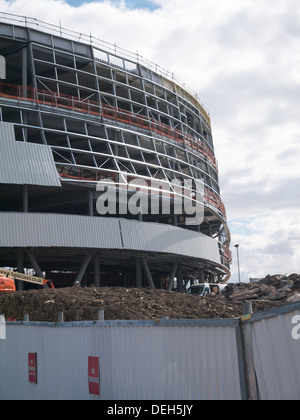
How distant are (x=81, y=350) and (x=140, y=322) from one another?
2.39 meters

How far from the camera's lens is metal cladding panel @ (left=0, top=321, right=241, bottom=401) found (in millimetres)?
7852

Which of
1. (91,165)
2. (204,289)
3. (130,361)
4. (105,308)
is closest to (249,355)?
(130,361)

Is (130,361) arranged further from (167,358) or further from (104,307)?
(104,307)

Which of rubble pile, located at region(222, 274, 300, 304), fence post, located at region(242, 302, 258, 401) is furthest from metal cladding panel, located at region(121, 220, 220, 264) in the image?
fence post, located at region(242, 302, 258, 401)

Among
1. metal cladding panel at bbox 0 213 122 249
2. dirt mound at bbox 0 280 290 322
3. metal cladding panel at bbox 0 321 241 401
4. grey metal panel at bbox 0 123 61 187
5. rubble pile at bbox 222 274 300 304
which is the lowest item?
metal cladding panel at bbox 0 321 241 401

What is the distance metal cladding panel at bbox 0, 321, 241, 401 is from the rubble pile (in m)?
16.1

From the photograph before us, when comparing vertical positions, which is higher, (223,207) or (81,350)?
(223,207)

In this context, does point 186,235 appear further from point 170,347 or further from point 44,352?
point 170,347

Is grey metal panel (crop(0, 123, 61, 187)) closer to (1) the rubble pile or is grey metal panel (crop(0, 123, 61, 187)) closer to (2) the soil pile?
(2) the soil pile

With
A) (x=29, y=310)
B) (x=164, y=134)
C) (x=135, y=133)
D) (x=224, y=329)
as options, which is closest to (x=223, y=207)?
(x=164, y=134)

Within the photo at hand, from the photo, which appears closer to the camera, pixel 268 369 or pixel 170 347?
pixel 268 369

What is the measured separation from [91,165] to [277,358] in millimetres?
43131

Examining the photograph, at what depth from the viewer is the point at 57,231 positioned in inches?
1559

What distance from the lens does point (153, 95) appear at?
52344 millimetres
